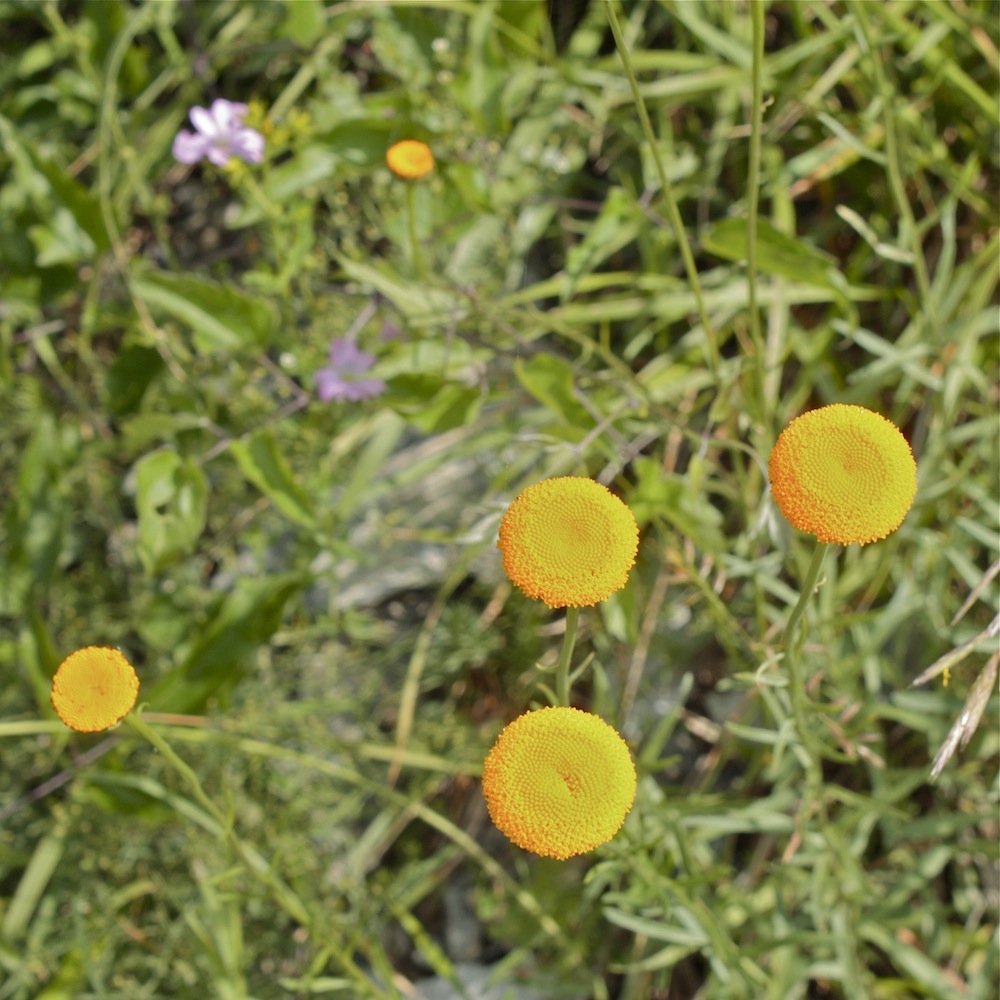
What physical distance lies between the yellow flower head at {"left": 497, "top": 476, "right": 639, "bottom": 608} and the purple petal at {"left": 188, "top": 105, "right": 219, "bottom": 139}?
4.65 feet

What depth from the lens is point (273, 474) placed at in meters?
1.95

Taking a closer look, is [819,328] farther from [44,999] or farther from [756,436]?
[44,999]

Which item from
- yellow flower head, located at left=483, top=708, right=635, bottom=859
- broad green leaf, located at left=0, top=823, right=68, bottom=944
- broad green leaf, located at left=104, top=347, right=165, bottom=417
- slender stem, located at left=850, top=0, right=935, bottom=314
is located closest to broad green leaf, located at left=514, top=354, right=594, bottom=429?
slender stem, located at left=850, top=0, right=935, bottom=314

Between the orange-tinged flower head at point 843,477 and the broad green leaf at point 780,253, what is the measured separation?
2.58 ft

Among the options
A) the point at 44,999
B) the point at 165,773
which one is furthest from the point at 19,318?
the point at 44,999

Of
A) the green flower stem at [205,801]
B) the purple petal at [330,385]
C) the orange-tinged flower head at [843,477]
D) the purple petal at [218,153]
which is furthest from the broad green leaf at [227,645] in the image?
the orange-tinged flower head at [843,477]

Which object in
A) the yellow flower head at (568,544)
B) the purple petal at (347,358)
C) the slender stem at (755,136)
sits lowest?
the purple petal at (347,358)

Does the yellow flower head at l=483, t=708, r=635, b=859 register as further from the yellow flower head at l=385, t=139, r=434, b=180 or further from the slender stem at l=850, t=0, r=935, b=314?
the slender stem at l=850, t=0, r=935, b=314

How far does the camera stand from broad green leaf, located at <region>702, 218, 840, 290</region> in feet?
5.96

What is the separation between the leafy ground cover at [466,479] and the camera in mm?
1949

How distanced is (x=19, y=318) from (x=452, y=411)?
1202 mm

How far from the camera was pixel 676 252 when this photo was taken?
243 cm

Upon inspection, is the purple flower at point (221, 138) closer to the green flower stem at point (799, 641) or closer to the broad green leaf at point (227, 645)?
the broad green leaf at point (227, 645)

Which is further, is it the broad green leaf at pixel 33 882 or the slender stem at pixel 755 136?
the broad green leaf at pixel 33 882
